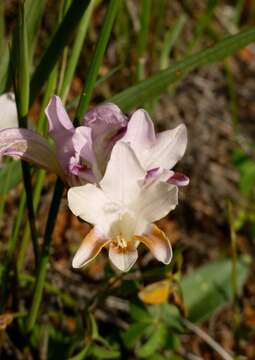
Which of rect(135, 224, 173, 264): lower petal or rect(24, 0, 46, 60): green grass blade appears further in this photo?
rect(24, 0, 46, 60): green grass blade

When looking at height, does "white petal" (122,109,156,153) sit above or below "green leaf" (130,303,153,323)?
above

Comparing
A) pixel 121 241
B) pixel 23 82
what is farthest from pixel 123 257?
pixel 23 82

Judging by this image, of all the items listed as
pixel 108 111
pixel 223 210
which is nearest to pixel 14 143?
pixel 108 111

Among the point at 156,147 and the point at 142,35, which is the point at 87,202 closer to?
the point at 156,147

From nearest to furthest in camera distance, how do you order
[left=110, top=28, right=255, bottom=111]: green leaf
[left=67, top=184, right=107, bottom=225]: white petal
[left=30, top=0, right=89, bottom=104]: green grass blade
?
[left=67, top=184, right=107, bottom=225]: white petal < [left=30, top=0, right=89, bottom=104]: green grass blade < [left=110, top=28, right=255, bottom=111]: green leaf

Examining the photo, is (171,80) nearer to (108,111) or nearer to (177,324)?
(108,111)

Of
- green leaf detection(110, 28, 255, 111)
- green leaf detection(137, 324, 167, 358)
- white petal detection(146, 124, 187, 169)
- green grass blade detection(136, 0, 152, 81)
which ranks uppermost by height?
white petal detection(146, 124, 187, 169)

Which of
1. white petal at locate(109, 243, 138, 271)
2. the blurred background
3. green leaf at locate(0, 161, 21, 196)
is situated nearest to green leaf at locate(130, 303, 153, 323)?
the blurred background

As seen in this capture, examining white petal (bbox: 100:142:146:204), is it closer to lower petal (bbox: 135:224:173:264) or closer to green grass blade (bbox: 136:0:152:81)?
lower petal (bbox: 135:224:173:264)
